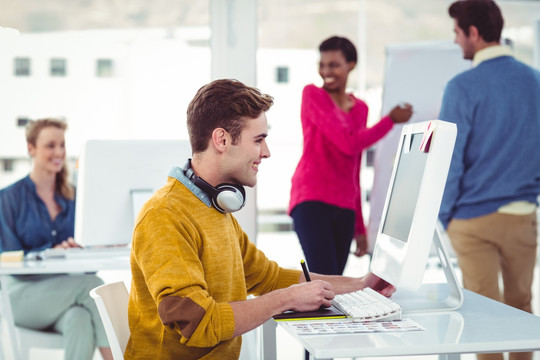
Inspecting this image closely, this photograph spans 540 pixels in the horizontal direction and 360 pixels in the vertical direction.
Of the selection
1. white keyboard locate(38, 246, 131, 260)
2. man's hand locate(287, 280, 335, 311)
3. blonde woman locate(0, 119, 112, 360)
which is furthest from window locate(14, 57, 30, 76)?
man's hand locate(287, 280, 335, 311)

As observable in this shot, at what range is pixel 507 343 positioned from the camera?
1.36m

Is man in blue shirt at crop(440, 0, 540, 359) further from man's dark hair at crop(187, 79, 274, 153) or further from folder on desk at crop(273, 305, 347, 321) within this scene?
man's dark hair at crop(187, 79, 274, 153)

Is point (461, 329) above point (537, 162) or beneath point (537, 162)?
beneath

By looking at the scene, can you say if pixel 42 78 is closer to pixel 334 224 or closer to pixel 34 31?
pixel 34 31

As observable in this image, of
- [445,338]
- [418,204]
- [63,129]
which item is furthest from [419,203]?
[63,129]

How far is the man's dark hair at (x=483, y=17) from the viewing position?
2650 mm

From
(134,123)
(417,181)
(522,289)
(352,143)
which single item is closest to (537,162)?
(522,289)

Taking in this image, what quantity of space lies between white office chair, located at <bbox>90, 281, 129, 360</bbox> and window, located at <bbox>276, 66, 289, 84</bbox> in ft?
14.7

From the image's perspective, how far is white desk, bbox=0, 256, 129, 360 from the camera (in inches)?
99.4

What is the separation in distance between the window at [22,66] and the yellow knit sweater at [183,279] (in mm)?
3835

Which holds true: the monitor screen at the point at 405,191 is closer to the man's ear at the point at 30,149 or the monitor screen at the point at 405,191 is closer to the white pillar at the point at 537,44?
the man's ear at the point at 30,149

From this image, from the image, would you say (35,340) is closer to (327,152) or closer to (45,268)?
(45,268)

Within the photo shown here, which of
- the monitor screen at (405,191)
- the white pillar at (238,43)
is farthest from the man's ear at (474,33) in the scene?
the monitor screen at (405,191)

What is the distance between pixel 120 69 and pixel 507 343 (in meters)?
4.58
